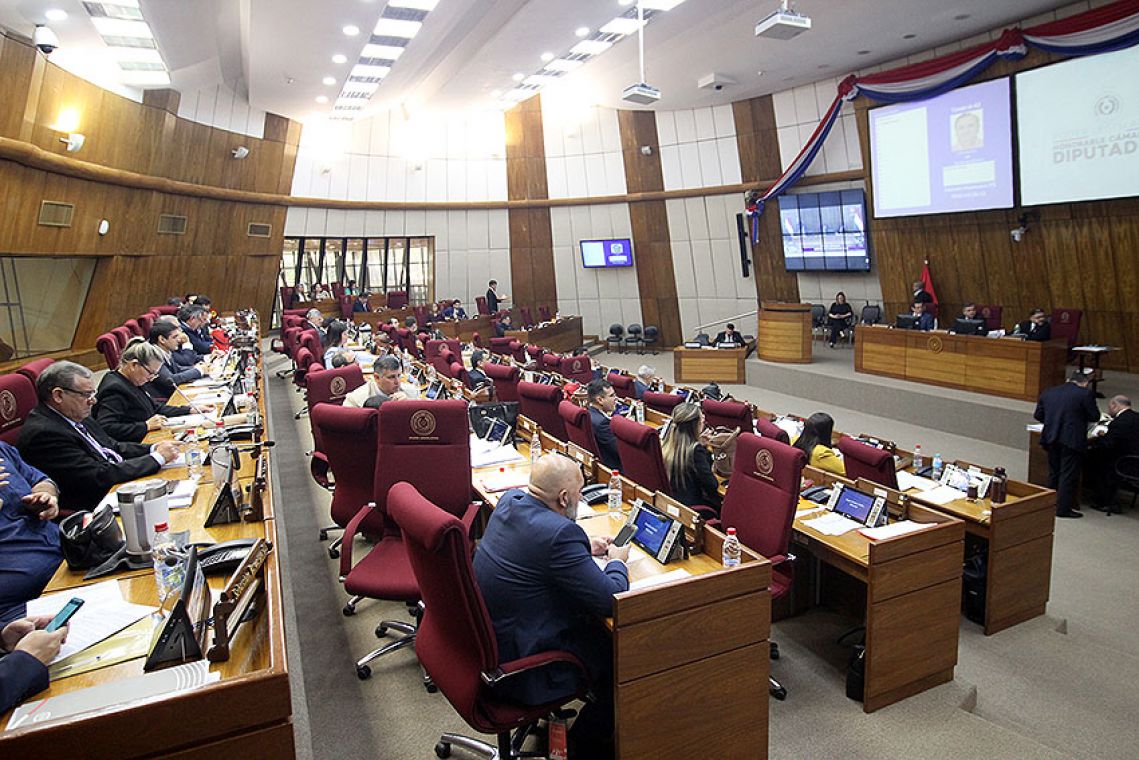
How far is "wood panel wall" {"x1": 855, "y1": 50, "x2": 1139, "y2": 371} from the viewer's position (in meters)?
9.55

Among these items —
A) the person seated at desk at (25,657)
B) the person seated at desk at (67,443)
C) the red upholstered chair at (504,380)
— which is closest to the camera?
the person seated at desk at (25,657)

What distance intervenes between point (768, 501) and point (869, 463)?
0.98 m

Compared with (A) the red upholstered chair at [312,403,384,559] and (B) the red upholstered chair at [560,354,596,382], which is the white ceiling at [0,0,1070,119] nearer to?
(B) the red upholstered chair at [560,354,596,382]

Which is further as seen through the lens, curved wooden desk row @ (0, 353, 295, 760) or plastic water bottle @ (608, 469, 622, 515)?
plastic water bottle @ (608, 469, 622, 515)

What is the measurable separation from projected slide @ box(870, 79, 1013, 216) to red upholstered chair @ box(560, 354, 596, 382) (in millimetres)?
6594

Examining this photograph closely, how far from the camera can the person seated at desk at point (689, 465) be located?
3984mm

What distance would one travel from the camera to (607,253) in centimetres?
1711

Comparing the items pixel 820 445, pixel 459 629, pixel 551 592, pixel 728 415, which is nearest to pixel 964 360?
pixel 728 415

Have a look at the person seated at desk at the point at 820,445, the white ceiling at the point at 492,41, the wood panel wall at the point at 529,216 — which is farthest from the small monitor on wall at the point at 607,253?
the person seated at desk at the point at 820,445

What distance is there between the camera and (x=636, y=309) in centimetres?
1720

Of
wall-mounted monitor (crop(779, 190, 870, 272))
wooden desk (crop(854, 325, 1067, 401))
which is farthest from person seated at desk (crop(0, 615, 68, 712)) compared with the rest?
wall-mounted monitor (crop(779, 190, 870, 272))

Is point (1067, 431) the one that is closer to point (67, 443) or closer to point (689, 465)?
point (689, 465)

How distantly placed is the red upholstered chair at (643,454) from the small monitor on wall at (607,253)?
43.4ft

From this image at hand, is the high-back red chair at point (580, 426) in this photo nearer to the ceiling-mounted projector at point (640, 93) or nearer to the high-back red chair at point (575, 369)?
the high-back red chair at point (575, 369)
